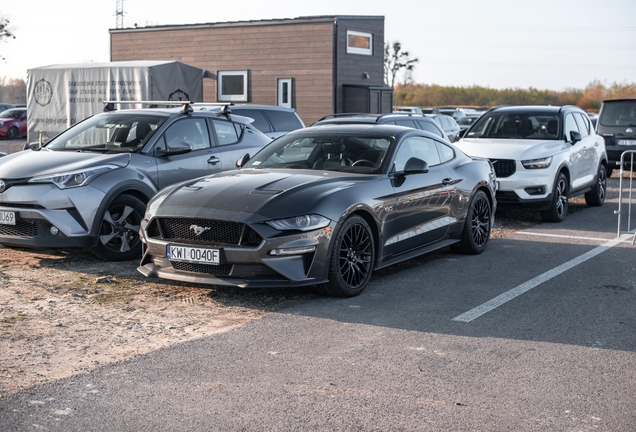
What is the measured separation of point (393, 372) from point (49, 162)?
17.0 ft

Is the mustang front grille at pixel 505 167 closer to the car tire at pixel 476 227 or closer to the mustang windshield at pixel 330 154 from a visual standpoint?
the car tire at pixel 476 227

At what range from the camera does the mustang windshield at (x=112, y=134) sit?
9.33 meters

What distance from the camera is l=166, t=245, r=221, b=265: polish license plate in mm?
6621

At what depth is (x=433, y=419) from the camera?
165 inches

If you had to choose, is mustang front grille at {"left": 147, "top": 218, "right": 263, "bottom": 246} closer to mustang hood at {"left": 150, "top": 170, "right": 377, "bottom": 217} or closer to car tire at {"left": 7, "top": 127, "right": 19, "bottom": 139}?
mustang hood at {"left": 150, "top": 170, "right": 377, "bottom": 217}

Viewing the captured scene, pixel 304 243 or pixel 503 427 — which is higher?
→ pixel 304 243

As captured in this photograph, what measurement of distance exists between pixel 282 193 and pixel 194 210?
0.77m

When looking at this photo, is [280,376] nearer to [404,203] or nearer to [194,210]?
[194,210]

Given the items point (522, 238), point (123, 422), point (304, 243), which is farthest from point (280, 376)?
point (522, 238)

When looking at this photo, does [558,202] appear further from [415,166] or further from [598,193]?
[415,166]

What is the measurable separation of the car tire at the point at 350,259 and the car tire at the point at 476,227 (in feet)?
7.10

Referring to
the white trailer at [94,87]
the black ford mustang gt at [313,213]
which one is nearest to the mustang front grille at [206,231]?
the black ford mustang gt at [313,213]

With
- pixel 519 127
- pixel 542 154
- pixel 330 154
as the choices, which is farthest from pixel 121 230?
pixel 519 127

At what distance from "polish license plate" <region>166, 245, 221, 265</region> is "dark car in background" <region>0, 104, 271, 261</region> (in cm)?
176
